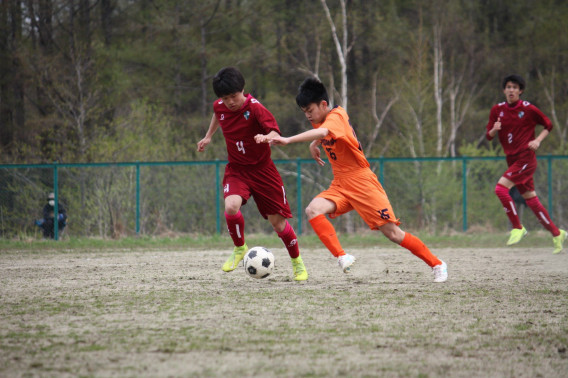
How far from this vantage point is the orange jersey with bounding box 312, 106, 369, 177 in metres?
6.33

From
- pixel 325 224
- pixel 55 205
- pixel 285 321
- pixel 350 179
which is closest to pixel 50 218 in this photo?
pixel 55 205

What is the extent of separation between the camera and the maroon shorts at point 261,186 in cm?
703

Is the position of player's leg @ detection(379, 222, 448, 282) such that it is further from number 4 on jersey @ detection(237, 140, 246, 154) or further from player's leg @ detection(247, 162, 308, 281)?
number 4 on jersey @ detection(237, 140, 246, 154)

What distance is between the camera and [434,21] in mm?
29844

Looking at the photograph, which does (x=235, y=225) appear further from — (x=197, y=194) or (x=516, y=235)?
(x=197, y=194)

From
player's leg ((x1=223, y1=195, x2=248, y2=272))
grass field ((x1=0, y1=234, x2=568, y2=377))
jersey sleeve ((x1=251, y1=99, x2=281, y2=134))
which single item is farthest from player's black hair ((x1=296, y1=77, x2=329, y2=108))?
grass field ((x1=0, y1=234, x2=568, y2=377))

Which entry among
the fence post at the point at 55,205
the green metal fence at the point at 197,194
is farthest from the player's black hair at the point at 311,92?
the fence post at the point at 55,205

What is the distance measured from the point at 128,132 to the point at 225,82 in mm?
14385

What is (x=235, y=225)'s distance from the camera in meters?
7.19

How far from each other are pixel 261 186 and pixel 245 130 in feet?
1.92

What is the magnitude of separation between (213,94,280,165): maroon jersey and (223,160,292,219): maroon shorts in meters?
0.09

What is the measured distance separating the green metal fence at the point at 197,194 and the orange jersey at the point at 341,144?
8.80 metres

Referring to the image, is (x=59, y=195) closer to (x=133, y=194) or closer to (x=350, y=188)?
(x=133, y=194)

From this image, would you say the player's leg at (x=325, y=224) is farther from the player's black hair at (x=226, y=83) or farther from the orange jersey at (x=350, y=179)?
the player's black hair at (x=226, y=83)
